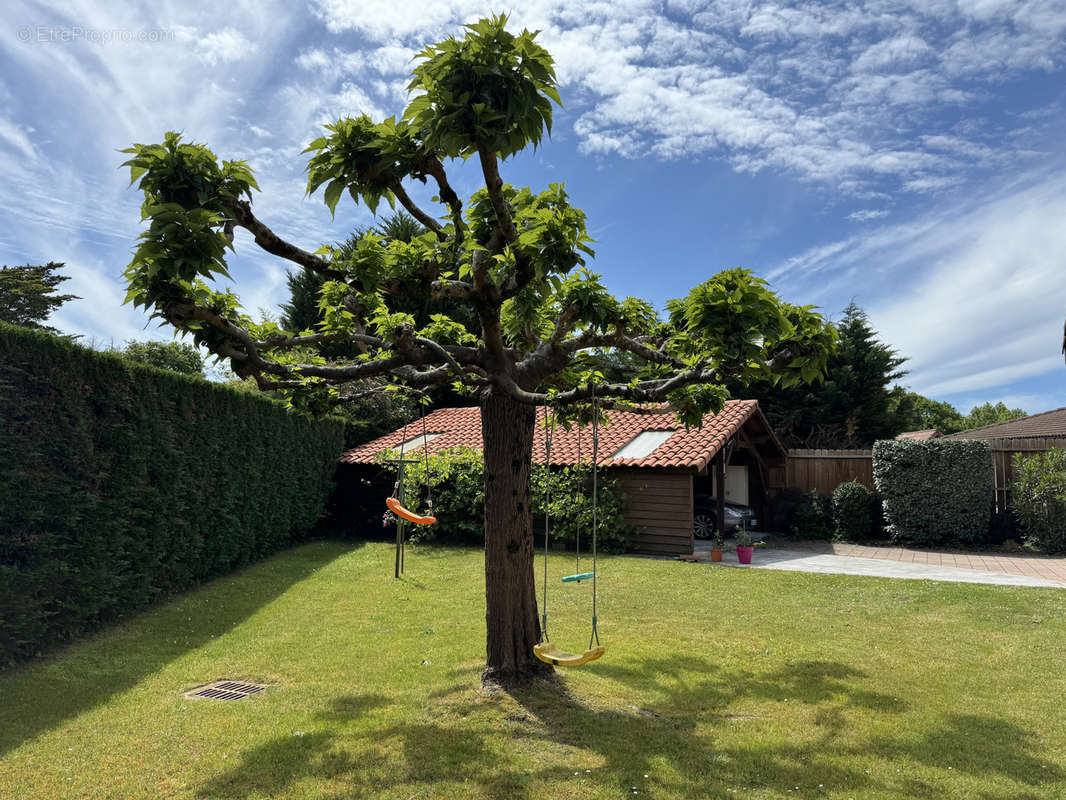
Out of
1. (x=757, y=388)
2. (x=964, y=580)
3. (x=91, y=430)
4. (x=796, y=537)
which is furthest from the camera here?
(x=757, y=388)

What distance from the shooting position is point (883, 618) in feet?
27.8

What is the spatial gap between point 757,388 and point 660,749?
78.0 feet

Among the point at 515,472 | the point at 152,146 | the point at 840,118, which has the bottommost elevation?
the point at 515,472

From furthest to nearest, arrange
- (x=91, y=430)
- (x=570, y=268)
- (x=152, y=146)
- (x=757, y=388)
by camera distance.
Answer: (x=757, y=388)
(x=91, y=430)
(x=570, y=268)
(x=152, y=146)

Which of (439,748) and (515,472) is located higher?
(515,472)

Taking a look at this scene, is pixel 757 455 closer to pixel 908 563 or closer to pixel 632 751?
pixel 908 563

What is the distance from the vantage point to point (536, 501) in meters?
14.8

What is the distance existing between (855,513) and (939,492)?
1.98 m

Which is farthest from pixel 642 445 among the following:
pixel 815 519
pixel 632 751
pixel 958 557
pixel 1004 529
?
pixel 632 751

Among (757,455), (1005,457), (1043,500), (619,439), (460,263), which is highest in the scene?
(460,263)

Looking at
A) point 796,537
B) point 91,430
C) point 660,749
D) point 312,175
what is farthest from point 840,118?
point 796,537

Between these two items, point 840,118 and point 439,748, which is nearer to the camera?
point 439,748

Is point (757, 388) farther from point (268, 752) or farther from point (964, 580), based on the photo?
point (268, 752)

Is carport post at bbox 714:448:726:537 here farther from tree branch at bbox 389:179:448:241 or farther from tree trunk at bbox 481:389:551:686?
tree branch at bbox 389:179:448:241
